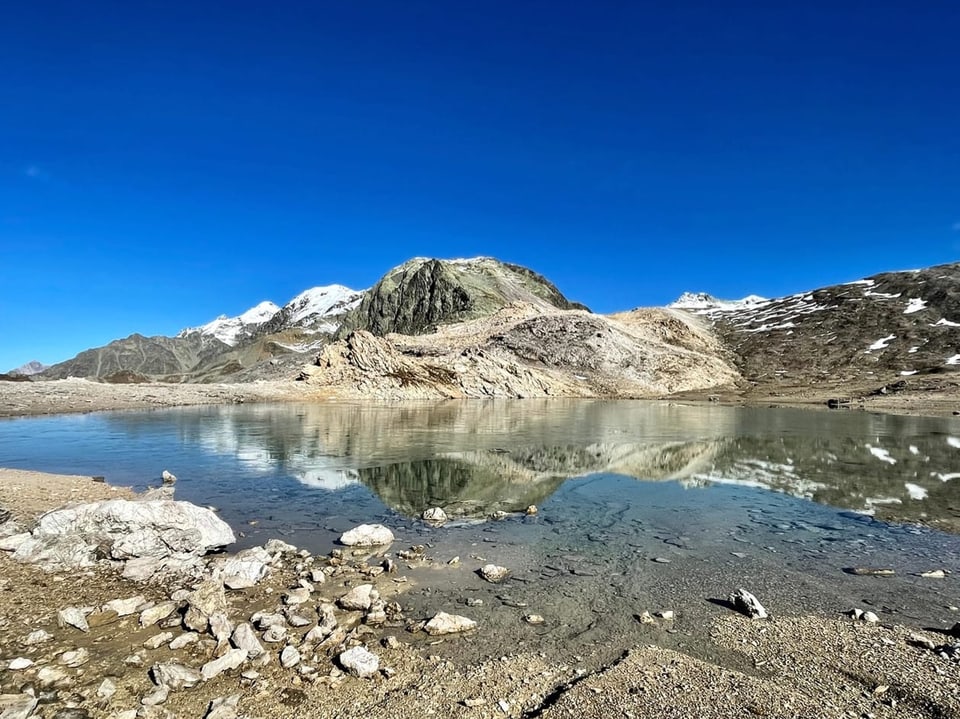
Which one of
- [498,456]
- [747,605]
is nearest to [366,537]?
[747,605]

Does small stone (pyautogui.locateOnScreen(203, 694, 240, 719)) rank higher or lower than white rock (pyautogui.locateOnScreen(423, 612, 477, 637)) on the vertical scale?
lower

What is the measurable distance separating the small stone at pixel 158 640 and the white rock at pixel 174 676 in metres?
0.70

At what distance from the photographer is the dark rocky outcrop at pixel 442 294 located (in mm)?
139875

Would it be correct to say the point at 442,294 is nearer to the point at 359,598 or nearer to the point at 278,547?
the point at 278,547

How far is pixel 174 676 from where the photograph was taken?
637 centimetres

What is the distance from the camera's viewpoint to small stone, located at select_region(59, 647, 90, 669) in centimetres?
667

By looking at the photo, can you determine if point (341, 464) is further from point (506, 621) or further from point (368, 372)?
point (368, 372)

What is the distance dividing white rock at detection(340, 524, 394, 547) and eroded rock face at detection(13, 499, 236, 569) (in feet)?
8.56

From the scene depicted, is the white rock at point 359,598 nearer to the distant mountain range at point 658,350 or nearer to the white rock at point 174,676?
the white rock at point 174,676

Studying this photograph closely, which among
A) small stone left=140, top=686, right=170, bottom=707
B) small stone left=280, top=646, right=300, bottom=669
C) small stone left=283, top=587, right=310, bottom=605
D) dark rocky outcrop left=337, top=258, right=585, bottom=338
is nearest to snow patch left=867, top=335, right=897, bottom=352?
dark rocky outcrop left=337, top=258, right=585, bottom=338

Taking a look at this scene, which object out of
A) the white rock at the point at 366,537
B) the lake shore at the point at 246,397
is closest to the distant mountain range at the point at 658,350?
the lake shore at the point at 246,397

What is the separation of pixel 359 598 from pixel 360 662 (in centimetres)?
197

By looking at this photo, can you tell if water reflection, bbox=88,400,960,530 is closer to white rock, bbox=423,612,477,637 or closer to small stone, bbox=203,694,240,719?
white rock, bbox=423,612,477,637

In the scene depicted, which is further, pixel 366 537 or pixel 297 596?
pixel 366 537
